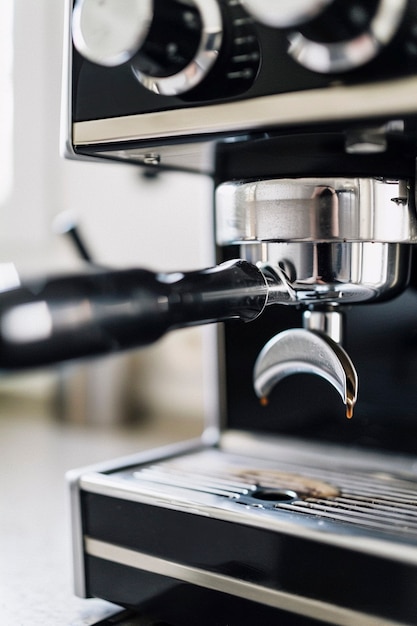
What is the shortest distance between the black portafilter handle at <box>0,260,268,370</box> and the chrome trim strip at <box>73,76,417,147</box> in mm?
83

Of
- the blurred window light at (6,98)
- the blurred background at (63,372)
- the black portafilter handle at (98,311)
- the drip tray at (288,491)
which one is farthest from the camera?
the blurred window light at (6,98)

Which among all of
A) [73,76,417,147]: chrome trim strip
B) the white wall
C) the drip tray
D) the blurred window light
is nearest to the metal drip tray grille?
the drip tray

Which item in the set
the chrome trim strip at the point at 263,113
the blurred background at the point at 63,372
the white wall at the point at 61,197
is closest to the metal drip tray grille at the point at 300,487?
the blurred background at the point at 63,372

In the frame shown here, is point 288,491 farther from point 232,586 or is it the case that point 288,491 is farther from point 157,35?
point 157,35

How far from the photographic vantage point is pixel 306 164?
0.44m

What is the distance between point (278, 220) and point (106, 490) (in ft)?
0.66

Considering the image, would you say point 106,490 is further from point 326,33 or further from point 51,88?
point 51,88

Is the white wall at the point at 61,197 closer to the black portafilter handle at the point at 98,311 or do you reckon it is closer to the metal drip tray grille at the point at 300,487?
the metal drip tray grille at the point at 300,487

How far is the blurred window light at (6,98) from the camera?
1.25 metres

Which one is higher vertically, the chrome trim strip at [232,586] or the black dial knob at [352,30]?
the black dial knob at [352,30]

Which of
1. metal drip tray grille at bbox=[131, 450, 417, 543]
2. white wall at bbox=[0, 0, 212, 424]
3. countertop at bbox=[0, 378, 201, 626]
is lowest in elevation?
countertop at bbox=[0, 378, 201, 626]

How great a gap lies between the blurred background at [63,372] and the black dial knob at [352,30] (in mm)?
258

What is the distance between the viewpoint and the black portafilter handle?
0.28m

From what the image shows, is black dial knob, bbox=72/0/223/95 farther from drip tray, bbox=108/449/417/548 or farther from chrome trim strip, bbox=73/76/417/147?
drip tray, bbox=108/449/417/548
